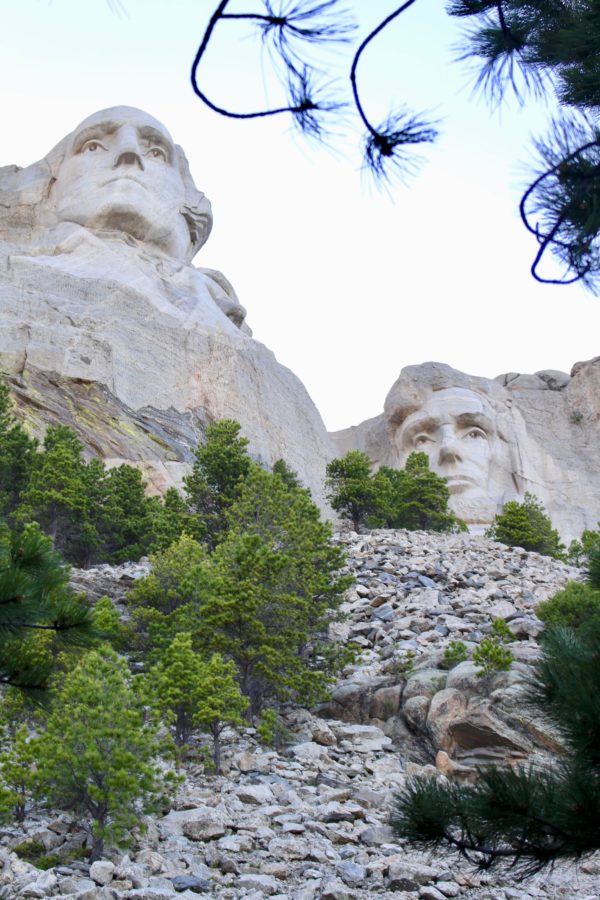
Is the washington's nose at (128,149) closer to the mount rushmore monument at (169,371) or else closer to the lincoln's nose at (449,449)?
the mount rushmore monument at (169,371)

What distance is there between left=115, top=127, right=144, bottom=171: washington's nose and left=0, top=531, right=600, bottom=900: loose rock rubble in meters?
25.5

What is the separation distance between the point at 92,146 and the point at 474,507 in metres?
18.9

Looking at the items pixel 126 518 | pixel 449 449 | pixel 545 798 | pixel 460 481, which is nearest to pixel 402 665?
pixel 126 518

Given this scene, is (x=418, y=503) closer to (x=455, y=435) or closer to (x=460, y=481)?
(x=460, y=481)

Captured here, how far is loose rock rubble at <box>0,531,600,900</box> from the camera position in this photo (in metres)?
10.9

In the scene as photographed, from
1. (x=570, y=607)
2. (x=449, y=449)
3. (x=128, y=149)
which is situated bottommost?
(x=570, y=607)

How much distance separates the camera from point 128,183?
148ft

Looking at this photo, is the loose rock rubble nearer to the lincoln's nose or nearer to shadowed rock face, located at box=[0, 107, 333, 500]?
shadowed rock face, located at box=[0, 107, 333, 500]

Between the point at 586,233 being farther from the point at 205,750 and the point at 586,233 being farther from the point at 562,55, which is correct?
the point at 205,750

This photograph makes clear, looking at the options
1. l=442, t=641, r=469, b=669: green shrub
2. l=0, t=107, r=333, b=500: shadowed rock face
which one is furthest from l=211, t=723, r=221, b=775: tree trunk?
l=0, t=107, r=333, b=500: shadowed rock face

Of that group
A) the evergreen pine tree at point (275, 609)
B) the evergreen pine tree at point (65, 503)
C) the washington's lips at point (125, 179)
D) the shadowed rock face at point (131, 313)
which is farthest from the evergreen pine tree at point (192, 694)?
the washington's lips at point (125, 179)

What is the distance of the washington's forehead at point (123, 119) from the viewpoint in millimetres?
46781

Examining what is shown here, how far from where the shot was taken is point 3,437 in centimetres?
2609

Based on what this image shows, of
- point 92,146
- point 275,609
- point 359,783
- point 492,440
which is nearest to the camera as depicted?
point 359,783
